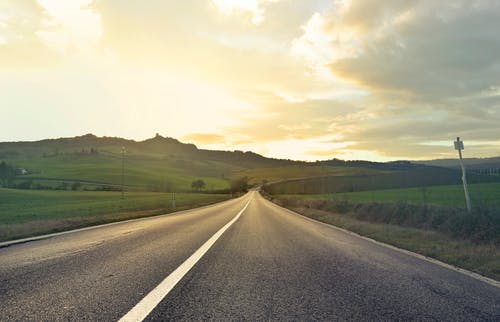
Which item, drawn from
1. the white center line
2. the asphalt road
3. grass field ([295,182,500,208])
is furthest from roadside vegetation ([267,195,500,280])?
the white center line

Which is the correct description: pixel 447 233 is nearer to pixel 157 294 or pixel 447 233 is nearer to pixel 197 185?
pixel 157 294

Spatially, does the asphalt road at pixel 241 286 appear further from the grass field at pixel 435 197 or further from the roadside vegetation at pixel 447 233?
the grass field at pixel 435 197

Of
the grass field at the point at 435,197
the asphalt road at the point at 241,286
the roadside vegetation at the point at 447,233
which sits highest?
the asphalt road at the point at 241,286

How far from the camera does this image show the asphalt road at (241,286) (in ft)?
13.2

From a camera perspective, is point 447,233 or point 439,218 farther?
point 439,218

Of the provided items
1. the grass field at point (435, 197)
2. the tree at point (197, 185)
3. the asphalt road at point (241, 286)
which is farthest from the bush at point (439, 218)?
the tree at point (197, 185)

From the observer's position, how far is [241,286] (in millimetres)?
5254

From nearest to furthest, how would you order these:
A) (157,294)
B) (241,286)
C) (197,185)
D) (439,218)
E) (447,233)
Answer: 1. (157,294)
2. (241,286)
3. (447,233)
4. (439,218)
5. (197,185)

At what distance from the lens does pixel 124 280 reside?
5.45 m

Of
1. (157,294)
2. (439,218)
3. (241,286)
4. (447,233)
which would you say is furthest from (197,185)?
(157,294)

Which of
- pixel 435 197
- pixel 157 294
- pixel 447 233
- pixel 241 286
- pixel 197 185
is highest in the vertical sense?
pixel 197 185

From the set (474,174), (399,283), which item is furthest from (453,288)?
(474,174)

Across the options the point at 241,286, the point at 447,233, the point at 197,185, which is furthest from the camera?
the point at 197,185

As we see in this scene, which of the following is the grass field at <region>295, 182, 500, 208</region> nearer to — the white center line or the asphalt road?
the asphalt road
